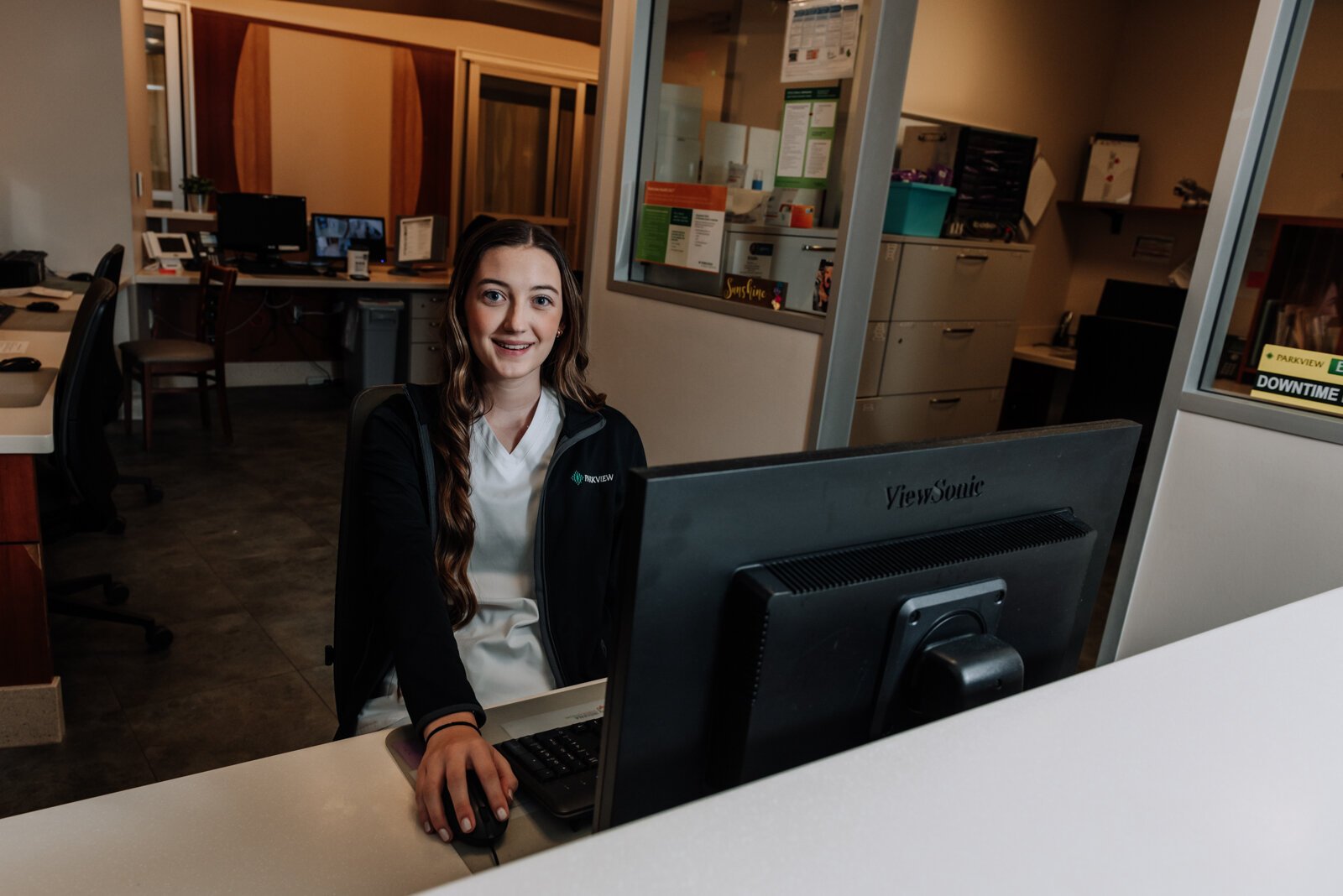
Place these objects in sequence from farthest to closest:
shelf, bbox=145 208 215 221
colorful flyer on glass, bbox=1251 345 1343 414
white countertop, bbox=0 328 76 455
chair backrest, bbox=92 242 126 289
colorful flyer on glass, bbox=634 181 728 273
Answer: shelf, bbox=145 208 215 221
chair backrest, bbox=92 242 126 289
colorful flyer on glass, bbox=634 181 728 273
white countertop, bbox=0 328 76 455
colorful flyer on glass, bbox=1251 345 1343 414

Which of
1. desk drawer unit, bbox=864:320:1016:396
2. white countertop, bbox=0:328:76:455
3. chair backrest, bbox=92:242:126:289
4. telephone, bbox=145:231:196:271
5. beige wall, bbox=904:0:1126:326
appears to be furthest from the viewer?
telephone, bbox=145:231:196:271

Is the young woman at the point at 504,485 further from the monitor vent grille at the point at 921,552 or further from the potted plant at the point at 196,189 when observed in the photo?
the potted plant at the point at 196,189

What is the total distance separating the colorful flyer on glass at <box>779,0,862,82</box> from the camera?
258 cm

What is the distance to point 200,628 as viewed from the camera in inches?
114

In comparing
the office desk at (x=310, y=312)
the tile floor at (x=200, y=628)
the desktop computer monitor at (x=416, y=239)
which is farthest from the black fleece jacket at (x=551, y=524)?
the desktop computer monitor at (x=416, y=239)

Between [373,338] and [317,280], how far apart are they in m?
0.46

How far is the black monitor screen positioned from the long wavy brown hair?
4931 mm

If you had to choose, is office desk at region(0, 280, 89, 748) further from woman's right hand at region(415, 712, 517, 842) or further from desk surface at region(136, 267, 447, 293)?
desk surface at region(136, 267, 447, 293)

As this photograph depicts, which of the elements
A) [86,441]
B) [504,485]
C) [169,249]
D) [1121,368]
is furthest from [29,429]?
[1121,368]

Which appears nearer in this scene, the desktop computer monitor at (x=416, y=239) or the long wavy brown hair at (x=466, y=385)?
the long wavy brown hair at (x=466, y=385)

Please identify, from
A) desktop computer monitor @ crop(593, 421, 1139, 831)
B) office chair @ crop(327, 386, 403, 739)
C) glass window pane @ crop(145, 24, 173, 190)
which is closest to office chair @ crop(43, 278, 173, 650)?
office chair @ crop(327, 386, 403, 739)

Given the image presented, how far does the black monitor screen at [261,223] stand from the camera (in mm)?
5668

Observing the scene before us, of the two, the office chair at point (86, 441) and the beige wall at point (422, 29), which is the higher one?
the beige wall at point (422, 29)

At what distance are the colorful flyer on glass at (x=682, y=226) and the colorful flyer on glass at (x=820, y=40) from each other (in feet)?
1.44
